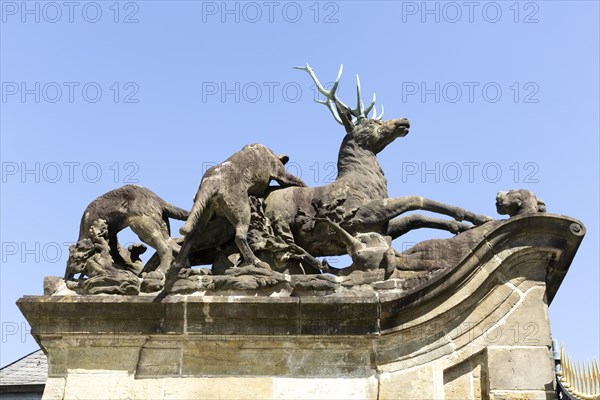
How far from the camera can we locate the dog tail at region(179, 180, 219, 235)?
30.6ft

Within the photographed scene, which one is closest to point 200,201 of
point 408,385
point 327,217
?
point 327,217

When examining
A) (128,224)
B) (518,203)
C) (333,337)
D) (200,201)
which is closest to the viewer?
(333,337)

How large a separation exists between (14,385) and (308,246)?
35.7 ft

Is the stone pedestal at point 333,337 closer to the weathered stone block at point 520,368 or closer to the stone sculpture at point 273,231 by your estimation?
the weathered stone block at point 520,368

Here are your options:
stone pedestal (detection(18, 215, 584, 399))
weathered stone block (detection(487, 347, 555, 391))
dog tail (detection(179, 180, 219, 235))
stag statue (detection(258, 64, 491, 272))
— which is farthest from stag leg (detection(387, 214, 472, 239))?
dog tail (detection(179, 180, 219, 235))

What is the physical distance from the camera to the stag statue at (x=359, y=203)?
9586mm

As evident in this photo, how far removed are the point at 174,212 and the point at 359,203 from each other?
2013mm

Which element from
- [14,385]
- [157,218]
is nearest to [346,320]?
[157,218]

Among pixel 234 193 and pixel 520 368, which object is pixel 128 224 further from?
pixel 520 368

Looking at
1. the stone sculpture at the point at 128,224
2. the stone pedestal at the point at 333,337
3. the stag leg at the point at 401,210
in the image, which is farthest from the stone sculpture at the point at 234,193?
the stag leg at the point at 401,210

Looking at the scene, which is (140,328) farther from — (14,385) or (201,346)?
(14,385)

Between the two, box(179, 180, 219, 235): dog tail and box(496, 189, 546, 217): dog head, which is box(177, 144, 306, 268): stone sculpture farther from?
box(496, 189, 546, 217): dog head

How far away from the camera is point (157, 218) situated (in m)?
9.84

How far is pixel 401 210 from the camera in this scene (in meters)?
9.65
